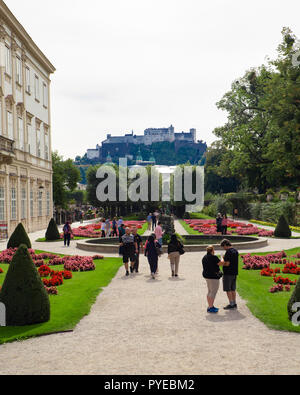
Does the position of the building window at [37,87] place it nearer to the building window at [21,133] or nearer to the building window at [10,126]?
the building window at [21,133]

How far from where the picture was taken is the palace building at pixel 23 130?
2870 centimetres

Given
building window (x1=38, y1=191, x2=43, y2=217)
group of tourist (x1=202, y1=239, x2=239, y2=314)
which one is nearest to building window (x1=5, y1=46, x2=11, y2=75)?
building window (x1=38, y1=191, x2=43, y2=217)

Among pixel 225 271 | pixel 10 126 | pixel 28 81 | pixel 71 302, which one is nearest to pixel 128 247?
pixel 71 302

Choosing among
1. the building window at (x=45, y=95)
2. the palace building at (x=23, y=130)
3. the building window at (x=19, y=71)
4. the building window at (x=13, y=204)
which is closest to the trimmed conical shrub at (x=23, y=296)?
the palace building at (x=23, y=130)

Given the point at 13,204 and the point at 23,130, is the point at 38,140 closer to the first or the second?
the point at 23,130

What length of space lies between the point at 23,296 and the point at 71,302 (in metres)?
2.00

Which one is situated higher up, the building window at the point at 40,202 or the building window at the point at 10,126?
the building window at the point at 10,126

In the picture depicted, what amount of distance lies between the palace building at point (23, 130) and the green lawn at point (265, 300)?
19.1 metres

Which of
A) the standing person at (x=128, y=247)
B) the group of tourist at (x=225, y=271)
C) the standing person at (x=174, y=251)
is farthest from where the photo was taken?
the standing person at (x=128, y=247)

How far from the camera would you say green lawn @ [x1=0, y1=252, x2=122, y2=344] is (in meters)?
7.87

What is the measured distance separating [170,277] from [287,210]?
87.9 feet

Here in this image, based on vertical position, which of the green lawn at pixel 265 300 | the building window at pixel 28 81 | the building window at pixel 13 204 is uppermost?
the building window at pixel 28 81
